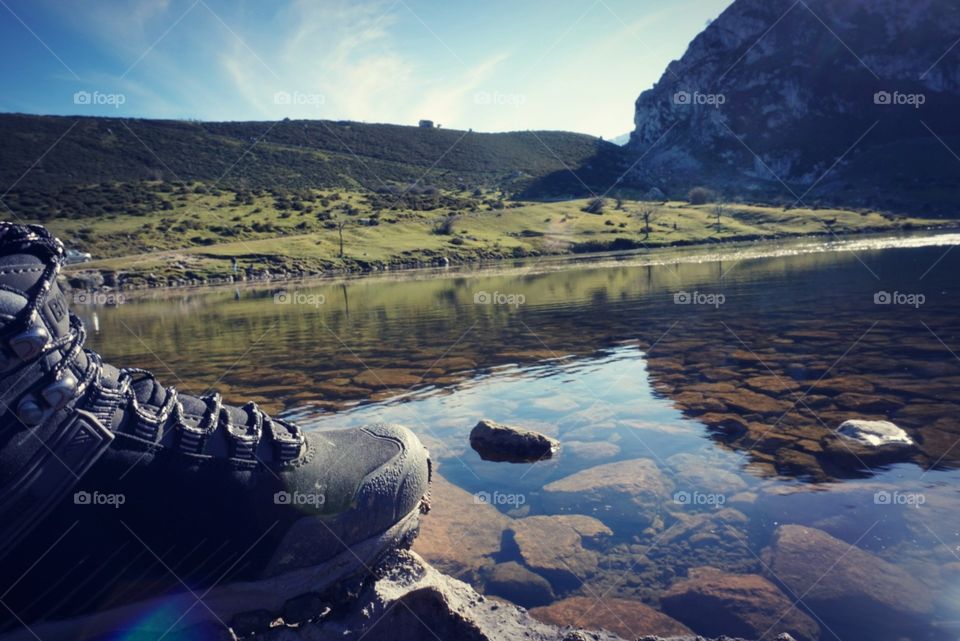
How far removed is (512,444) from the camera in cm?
518

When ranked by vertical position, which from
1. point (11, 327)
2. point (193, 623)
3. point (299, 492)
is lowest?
point (193, 623)

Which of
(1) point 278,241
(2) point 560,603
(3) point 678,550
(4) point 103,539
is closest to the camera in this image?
(4) point 103,539

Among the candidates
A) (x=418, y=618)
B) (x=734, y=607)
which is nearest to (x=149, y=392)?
(x=418, y=618)

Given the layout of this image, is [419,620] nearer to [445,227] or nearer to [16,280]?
[16,280]

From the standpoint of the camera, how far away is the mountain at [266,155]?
94125 mm

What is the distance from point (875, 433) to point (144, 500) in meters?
5.38

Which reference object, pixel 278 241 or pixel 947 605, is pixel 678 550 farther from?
pixel 278 241

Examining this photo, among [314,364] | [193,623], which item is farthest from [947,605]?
[314,364]

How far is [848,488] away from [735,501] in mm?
870

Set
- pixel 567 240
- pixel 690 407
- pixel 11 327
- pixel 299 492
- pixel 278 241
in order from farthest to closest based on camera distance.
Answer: pixel 567 240 → pixel 278 241 → pixel 690 407 → pixel 299 492 → pixel 11 327

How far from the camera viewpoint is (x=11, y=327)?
70.3 inches

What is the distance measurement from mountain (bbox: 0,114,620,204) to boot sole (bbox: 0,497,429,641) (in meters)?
96.1

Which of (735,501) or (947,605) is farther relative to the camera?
(735,501)

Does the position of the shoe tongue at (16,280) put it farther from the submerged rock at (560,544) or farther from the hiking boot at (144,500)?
the submerged rock at (560,544)
